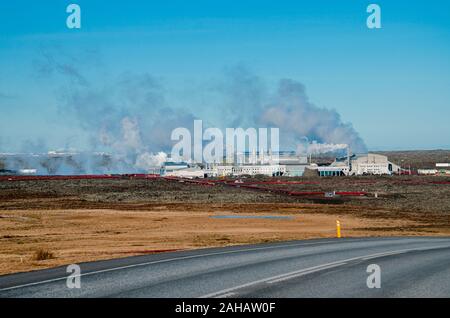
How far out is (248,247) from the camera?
2119 centimetres

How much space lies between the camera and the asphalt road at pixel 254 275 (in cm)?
1163

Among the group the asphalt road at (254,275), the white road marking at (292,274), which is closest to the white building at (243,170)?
the asphalt road at (254,275)

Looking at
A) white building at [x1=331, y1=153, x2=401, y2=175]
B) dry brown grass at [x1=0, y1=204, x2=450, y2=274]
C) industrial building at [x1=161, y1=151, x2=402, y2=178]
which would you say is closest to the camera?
dry brown grass at [x1=0, y1=204, x2=450, y2=274]

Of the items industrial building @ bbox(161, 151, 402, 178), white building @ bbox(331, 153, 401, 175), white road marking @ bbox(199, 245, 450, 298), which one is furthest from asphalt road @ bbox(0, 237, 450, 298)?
white building @ bbox(331, 153, 401, 175)

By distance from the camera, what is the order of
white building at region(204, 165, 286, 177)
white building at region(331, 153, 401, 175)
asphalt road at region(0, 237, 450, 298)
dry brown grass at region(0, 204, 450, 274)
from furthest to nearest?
white building at region(204, 165, 286, 177), white building at region(331, 153, 401, 175), dry brown grass at region(0, 204, 450, 274), asphalt road at region(0, 237, 450, 298)

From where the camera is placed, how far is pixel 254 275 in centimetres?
1380

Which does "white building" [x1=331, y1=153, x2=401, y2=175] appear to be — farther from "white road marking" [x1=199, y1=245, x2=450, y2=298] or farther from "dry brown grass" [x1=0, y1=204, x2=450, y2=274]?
"white road marking" [x1=199, y1=245, x2=450, y2=298]

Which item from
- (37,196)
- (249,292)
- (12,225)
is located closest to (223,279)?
(249,292)

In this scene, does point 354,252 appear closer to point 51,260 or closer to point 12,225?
point 51,260

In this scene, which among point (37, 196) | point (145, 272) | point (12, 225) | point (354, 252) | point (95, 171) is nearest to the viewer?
point (145, 272)

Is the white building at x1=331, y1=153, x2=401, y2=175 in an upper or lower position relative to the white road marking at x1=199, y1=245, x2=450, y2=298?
lower

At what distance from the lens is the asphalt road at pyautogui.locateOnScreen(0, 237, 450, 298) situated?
11633 mm
